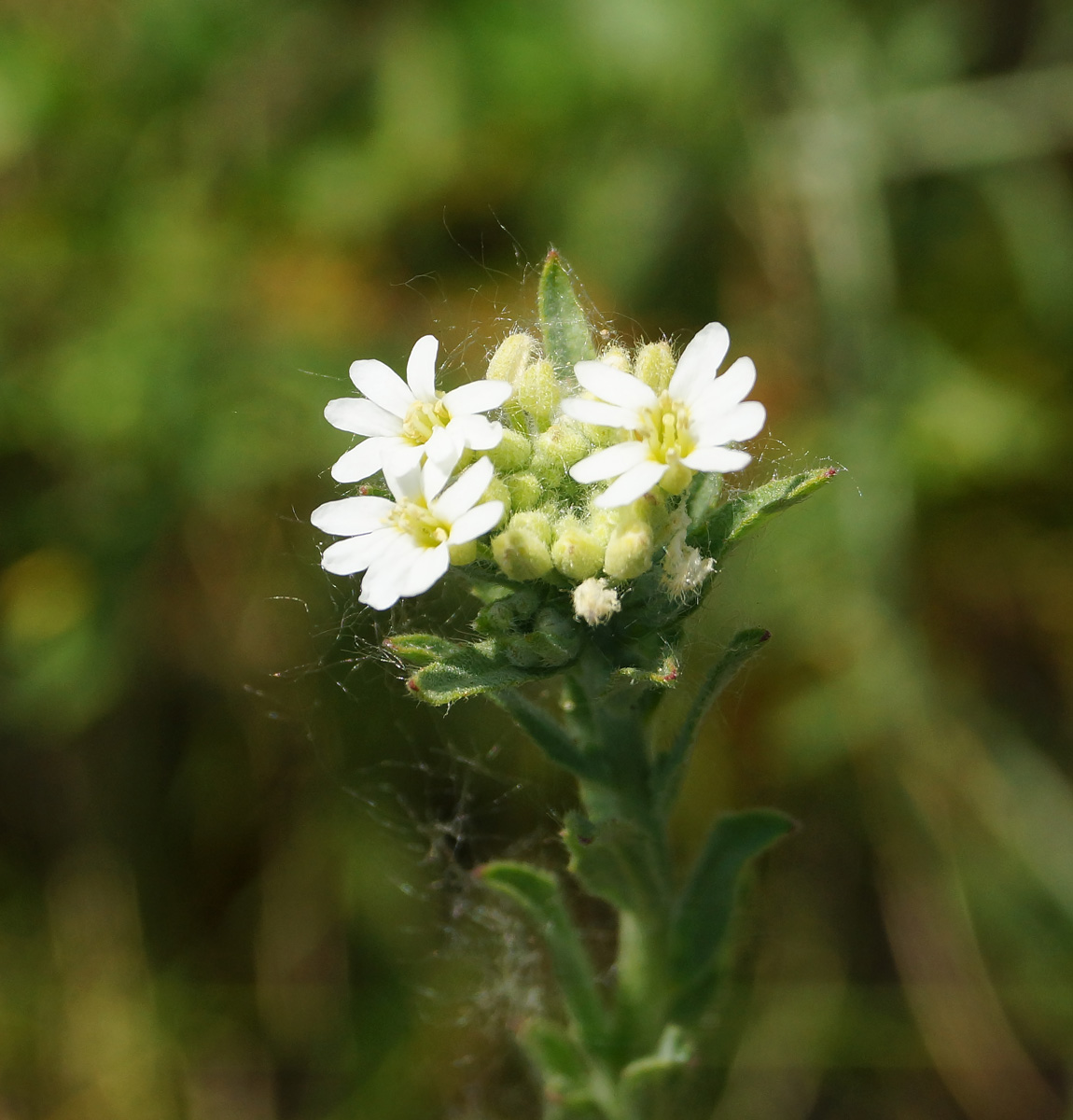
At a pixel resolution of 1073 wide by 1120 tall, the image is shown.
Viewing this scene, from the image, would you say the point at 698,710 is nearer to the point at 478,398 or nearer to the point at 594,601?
the point at 594,601

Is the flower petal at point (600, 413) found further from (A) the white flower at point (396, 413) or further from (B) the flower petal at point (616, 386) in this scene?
(A) the white flower at point (396, 413)

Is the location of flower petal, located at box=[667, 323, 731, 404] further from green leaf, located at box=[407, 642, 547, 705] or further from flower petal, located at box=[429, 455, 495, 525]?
green leaf, located at box=[407, 642, 547, 705]

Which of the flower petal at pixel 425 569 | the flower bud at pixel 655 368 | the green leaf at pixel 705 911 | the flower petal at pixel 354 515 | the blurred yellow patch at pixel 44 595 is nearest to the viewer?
the flower petal at pixel 425 569

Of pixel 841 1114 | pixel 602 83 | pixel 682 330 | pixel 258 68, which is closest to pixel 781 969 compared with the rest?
pixel 841 1114

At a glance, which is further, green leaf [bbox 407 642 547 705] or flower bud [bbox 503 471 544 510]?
flower bud [bbox 503 471 544 510]

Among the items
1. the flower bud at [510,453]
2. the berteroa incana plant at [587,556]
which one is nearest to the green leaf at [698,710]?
the berteroa incana plant at [587,556]

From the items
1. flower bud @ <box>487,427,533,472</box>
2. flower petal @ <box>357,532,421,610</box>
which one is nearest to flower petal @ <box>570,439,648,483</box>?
flower bud @ <box>487,427,533,472</box>
